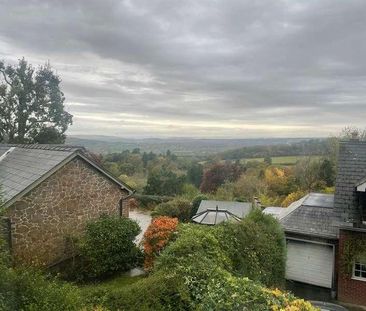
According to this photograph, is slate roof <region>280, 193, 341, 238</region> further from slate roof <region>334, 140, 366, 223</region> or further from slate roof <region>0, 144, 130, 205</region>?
slate roof <region>0, 144, 130, 205</region>

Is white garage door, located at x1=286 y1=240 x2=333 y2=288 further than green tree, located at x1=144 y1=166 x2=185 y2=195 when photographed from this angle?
No

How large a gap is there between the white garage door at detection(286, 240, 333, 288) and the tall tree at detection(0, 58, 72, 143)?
30344mm

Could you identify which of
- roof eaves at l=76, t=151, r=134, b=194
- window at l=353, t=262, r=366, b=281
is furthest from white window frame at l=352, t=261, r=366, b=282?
roof eaves at l=76, t=151, r=134, b=194

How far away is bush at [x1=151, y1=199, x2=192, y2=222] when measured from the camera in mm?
31219

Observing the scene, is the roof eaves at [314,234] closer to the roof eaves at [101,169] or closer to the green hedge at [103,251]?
the green hedge at [103,251]

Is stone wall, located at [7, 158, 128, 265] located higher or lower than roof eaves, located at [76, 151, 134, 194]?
lower

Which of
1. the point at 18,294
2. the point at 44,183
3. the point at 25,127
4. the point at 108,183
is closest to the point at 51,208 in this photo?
the point at 44,183

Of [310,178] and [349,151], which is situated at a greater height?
[349,151]

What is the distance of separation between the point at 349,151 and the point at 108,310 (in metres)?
13.7

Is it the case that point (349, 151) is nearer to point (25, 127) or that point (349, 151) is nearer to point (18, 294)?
point (18, 294)

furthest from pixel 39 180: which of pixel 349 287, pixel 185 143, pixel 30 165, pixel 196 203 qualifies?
pixel 185 143

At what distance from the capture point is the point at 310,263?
16.1m

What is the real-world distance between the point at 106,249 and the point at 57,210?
288cm

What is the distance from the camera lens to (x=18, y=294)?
764cm
